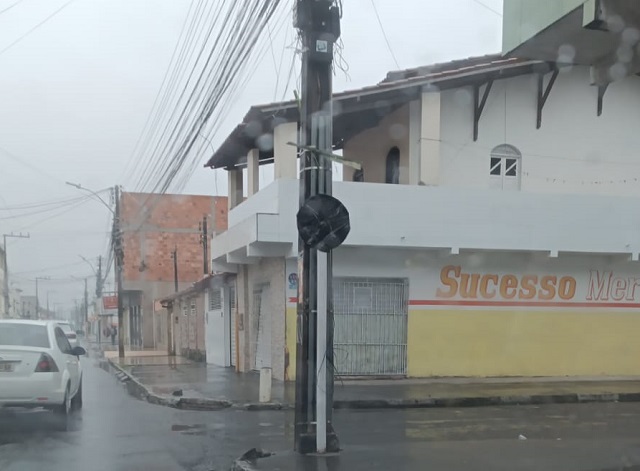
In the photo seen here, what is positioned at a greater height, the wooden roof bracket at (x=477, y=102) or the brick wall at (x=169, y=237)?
the wooden roof bracket at (x=477, y=102)

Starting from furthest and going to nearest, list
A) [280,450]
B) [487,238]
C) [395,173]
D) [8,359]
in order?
[395,173], [487,238], [8,359], [280,450]

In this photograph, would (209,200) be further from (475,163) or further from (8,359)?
(8,359)

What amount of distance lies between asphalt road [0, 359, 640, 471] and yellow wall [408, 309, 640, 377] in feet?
13.0

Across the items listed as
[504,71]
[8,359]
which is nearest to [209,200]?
[504,71]

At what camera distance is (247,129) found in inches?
665

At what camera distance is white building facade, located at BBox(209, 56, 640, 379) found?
1606 centimetres

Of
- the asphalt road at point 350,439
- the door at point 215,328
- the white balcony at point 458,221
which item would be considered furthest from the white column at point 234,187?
the asphalt road at point 350,439

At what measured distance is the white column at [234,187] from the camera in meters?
22.2

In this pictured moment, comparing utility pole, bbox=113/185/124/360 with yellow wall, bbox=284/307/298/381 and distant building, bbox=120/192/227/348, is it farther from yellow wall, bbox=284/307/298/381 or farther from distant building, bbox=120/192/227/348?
yellow wall, bbox=284/307/298/381

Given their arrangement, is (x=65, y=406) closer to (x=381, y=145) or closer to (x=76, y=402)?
(x=76, y=402)

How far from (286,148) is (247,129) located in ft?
4.18

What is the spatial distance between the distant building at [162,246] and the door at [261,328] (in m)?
25.1

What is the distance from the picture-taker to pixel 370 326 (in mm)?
16625

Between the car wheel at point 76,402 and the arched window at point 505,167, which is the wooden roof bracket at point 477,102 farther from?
the car wheel at point 76,402
